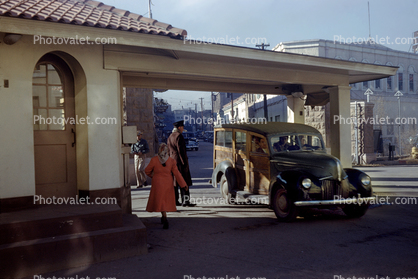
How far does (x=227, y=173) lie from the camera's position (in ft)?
32.0

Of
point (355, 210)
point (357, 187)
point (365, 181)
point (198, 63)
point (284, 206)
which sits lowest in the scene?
point (355, 210)

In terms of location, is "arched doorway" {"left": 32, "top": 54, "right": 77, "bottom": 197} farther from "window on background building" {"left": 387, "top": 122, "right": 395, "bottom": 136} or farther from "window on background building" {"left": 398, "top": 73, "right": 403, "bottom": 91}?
"window on background building" {"left": 398, "top": 73, "right": 403, "bottom": 91}

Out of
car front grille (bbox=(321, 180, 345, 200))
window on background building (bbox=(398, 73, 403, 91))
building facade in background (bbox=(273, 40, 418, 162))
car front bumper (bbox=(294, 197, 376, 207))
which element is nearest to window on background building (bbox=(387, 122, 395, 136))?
building facade in background (bbox=(273, 40, 418, 162))

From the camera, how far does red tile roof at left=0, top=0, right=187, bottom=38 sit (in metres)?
6.18

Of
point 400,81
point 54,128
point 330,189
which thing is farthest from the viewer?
point 400,81

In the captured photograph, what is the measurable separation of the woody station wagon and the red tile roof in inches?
126

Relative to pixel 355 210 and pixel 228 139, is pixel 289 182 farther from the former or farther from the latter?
pixel 228 139

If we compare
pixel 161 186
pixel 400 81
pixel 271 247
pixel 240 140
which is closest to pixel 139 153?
pixel 240 140

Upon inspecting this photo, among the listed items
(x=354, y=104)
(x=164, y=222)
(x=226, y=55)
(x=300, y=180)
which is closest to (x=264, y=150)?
(x=300, y=180)

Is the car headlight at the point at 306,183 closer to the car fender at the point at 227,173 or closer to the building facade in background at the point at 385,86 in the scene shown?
the car fender at the point at 227,173

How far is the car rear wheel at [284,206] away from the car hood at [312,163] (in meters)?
0.63

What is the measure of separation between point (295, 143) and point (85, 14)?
538 cm

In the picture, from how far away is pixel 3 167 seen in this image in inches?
244

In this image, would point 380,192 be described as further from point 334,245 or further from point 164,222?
point 164,222
